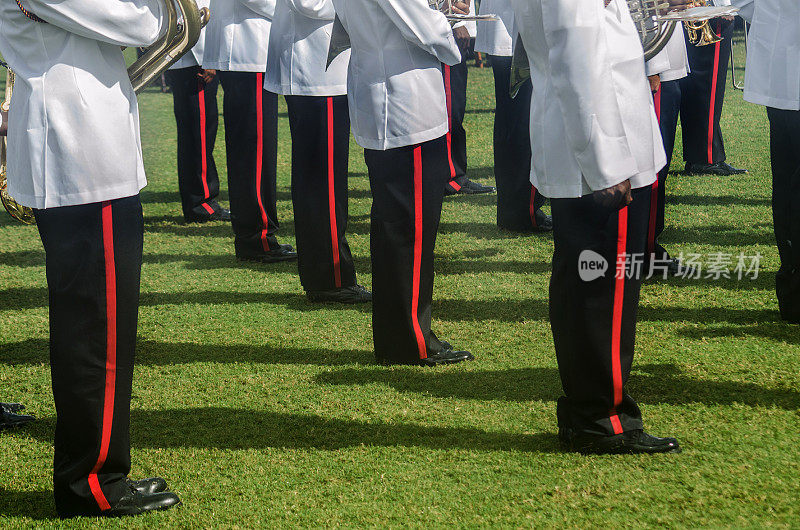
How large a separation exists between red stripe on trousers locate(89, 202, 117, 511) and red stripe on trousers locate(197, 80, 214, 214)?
401 cm

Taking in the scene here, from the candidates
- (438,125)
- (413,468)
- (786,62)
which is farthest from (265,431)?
(786,62)

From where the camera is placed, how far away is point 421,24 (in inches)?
139

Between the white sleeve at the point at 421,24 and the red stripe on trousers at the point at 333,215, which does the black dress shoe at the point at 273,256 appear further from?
the white sleeve at the point at 421,24

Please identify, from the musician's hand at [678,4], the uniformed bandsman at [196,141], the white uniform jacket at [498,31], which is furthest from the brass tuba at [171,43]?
the uniformed bandsman at [196,141]

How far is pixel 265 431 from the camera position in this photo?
11.1 ft

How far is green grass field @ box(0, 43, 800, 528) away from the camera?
2787mm

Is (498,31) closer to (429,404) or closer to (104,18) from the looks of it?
(429,404)

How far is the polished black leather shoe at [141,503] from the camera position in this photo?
2803 millimetres

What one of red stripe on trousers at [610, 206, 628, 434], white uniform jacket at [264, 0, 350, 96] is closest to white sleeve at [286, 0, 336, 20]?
white uniform jacket at [264, 0, 350, 96]

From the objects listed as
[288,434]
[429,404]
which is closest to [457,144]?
[429,404]

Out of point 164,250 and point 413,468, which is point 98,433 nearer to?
point 413,468

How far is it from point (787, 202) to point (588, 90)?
1.95 metres

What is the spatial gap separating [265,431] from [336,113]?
1813 millimetres

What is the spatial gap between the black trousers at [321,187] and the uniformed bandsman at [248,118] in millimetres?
710
